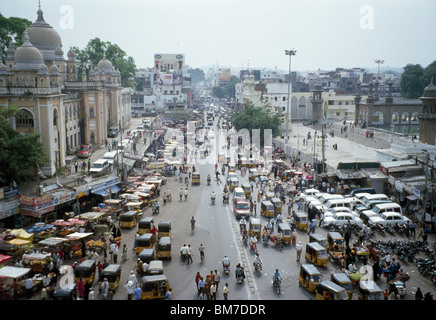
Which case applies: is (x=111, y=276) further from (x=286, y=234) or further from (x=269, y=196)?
(x=269, y=196)

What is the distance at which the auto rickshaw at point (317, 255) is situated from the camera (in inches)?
819

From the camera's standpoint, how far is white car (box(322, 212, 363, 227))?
1046 inches

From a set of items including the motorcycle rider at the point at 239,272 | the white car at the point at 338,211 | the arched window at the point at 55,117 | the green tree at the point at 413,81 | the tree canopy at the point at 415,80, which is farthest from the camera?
the green tree at the point at 413,81

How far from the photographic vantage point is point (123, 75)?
251ft

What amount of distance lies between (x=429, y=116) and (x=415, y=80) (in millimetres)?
45829

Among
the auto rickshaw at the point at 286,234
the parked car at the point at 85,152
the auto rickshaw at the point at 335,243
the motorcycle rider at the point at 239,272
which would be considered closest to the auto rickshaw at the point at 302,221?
the auto rickshaw at the point at 286,234

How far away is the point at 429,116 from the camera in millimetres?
45031

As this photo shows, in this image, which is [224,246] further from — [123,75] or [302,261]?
[123,75]

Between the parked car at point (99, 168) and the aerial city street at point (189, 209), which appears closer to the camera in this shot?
the aerial city street at point (189, 209)

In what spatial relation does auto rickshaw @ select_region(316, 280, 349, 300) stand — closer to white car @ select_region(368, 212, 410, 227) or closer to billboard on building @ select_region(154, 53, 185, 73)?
white car @ select_region(368, 212, 410, 227)

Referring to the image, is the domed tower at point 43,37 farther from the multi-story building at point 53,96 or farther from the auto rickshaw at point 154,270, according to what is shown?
the auto rickshaw at point 154,270

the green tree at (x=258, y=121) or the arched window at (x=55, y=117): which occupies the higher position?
the arched window at (x=55, y=117)

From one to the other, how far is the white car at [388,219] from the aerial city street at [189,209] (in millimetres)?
83

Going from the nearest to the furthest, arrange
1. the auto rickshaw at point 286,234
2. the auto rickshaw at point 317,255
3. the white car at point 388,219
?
the auto rickshaw at point 317,255 < the auto rickshaw at point 286,234 < the white car at point 388,219
